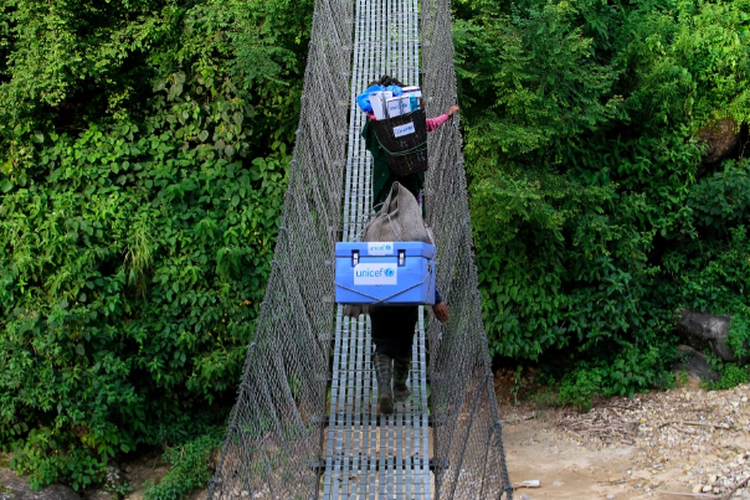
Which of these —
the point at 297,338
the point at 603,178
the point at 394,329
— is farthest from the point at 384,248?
the point at 603,178

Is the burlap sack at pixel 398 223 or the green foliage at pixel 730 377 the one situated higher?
the burlap sack at pixel 398 223

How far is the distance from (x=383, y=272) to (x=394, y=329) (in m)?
0.37

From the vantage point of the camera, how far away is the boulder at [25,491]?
19.2 feet

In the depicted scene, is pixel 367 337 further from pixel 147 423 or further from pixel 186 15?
pixel 186 15

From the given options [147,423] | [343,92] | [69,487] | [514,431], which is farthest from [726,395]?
[69,487]

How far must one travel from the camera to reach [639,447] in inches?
244

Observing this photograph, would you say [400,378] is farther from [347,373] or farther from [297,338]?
[297,338]

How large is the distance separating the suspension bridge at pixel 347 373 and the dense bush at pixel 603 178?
140cm

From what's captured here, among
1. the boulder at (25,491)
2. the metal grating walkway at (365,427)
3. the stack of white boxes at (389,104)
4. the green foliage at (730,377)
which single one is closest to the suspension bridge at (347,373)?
the metal grating walkway at (365,427)

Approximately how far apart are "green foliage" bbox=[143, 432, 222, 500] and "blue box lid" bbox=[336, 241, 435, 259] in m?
3.38

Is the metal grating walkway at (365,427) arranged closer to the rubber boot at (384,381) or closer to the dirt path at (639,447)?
the rubber boot at (384,381)

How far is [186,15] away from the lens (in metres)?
6.82

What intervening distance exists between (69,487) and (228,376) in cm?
130

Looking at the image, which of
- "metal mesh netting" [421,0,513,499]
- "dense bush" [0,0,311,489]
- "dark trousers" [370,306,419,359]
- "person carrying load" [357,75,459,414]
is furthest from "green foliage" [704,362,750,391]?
"dark trousers" [370,306,419,359]
